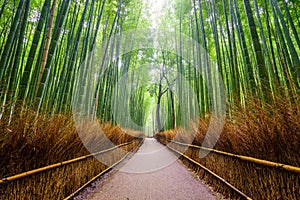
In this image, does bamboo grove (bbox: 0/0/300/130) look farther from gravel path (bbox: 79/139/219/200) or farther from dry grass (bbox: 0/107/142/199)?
gravel path (bbox: 79/139/219/200)

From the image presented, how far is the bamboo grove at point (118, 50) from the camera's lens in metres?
1.68

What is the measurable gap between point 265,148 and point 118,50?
13.8 feet

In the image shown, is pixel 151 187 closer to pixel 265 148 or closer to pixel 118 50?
pixel 265 148

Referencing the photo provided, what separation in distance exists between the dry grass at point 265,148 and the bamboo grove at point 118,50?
0.12 metres

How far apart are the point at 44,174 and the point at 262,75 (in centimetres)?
189

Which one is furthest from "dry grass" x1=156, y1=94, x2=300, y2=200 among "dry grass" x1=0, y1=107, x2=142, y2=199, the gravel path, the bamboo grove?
"dry grass" x1=0, y1=107, x2=142, y2=199

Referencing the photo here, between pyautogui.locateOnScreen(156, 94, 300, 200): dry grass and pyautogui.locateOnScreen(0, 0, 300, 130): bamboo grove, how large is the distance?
0.39ft

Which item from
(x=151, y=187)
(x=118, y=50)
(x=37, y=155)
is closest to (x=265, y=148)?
(x=151, y=187)

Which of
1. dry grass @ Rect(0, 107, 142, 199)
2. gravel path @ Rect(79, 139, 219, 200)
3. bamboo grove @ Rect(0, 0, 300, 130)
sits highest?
bamboo grove @ Rect(0, 0, 300, 130)

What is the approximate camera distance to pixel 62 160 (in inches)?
61.9

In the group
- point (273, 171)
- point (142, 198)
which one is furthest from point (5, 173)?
point (273, 171)

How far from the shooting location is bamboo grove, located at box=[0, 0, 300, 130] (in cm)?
168

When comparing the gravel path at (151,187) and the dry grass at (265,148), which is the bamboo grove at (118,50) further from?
the gravel path at (151,187)

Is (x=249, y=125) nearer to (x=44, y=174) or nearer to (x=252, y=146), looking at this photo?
(x=252, y=146)
